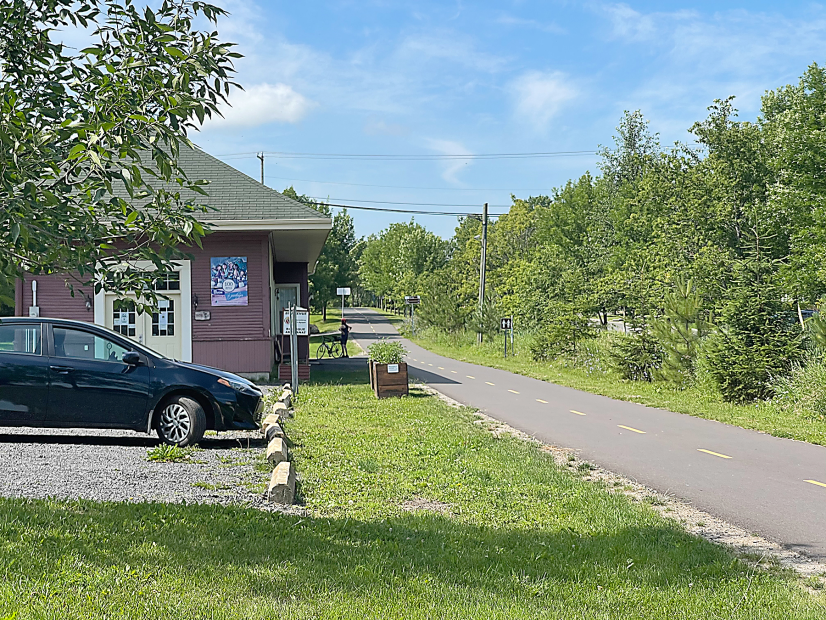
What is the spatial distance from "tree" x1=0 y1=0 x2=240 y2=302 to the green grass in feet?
5.84

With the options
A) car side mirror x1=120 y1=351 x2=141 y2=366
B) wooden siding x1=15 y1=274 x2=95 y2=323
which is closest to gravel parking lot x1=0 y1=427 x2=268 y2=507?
car side mirror x1=120 y1=351 x2=141 y2=366

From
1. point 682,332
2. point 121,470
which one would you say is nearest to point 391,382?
point 682,332

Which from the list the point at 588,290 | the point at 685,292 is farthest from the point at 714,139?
the point at 685,292

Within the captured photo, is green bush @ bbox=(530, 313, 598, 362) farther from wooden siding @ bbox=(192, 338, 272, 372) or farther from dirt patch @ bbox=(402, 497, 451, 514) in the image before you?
dirt patch @ bbox=(402, 497, 451, 514)

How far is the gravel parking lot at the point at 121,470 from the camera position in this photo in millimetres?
7180

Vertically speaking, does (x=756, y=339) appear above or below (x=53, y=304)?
below

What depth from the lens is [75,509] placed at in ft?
20.8

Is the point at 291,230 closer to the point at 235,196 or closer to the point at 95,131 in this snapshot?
the point at 235,196

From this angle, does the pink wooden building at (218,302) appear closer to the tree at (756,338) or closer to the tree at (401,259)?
the tree at (756,338)

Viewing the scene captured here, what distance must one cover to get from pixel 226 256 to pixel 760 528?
52.2ft

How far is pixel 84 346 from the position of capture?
10.2 m

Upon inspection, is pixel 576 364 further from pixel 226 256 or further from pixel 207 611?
pixel 207 611

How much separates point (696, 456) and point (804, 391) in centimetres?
576

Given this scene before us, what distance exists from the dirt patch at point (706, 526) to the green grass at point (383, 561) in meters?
0.23
